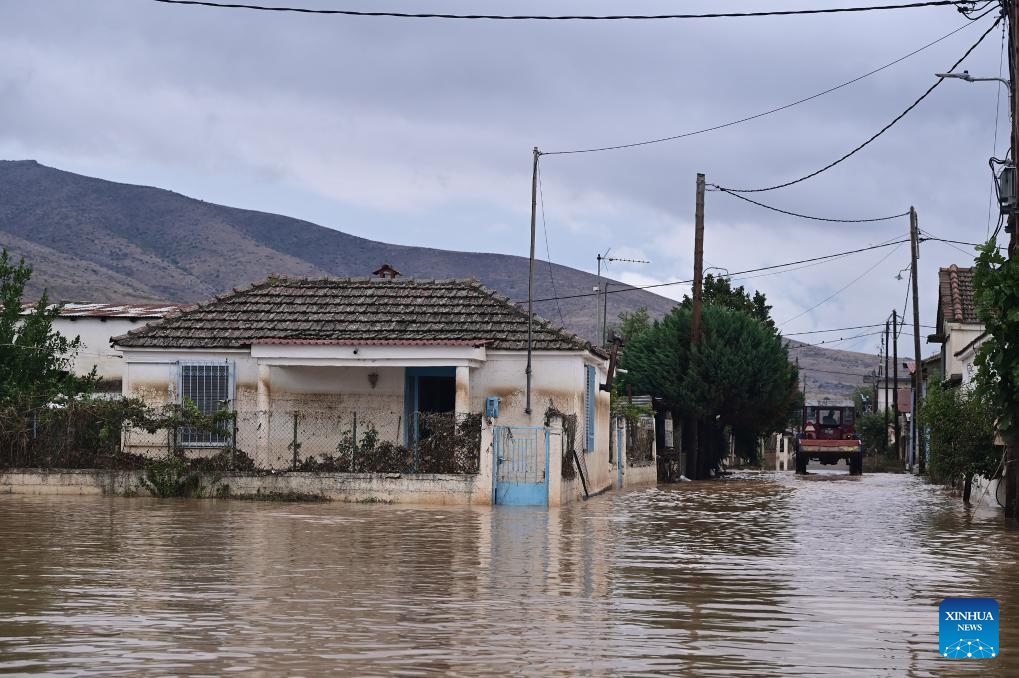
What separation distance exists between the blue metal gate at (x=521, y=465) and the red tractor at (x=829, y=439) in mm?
29182

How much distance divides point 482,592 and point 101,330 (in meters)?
40.1

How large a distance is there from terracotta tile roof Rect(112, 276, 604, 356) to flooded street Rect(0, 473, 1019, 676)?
706 centimetres

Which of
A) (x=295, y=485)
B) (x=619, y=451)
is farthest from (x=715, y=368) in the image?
(x=295, y=485)

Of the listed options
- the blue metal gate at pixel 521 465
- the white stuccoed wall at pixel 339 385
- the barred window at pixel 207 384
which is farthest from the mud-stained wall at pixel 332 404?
the blue metal gate at pixel 521 465

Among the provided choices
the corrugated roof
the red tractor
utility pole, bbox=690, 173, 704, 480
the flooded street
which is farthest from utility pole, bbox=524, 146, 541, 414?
the red tractor

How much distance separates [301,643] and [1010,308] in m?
14.7

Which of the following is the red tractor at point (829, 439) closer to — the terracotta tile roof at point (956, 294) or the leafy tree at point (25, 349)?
the terracotta tile roof at point (956, 294)

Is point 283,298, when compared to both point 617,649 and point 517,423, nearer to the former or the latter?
point 517,423

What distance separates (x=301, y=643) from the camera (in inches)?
→ 401

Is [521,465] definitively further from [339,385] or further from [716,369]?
[716,369]

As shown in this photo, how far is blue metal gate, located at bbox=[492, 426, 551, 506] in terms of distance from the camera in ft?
90.7

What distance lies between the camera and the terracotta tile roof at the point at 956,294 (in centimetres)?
5184

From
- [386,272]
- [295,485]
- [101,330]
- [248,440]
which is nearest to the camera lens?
[295,485]

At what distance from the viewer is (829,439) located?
5544cm
